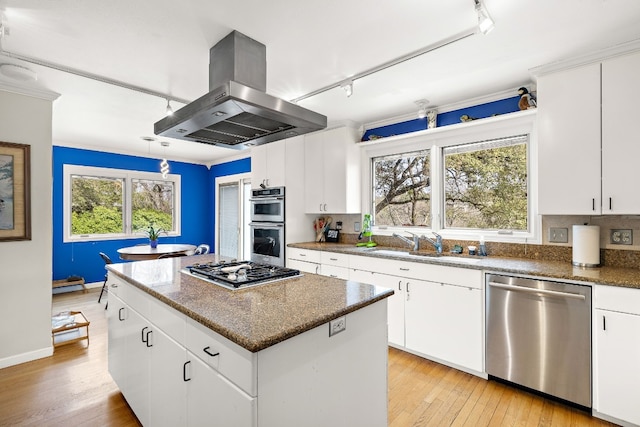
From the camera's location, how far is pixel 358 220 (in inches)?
160

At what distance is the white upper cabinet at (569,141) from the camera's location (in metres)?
2.20

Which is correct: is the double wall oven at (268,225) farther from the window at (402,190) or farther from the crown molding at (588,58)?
the crown molding at (588,58)

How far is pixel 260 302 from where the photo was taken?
4.79ft

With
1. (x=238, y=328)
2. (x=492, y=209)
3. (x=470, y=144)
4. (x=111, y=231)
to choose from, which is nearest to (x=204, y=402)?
(x=238, y=328)

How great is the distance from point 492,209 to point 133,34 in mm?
3241

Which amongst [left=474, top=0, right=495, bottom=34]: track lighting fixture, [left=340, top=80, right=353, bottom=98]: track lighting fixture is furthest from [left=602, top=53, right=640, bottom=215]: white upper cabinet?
[left=340, top=80, right=353, bottom=98]: track lighting fixture

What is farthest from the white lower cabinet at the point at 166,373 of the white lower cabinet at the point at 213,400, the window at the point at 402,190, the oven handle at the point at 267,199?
the window at the point at 402,190

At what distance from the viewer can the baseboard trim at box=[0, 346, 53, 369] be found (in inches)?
106

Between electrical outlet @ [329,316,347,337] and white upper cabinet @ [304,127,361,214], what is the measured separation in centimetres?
246

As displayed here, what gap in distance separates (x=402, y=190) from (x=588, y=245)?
5.93 ft

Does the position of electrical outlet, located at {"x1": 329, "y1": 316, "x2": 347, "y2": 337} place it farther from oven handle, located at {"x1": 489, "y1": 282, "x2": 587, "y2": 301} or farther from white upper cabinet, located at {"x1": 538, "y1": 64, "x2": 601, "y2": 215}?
white upper cabinet, located at {"x1": 538, "y1": 64, "x2": 601, "y2": 215}

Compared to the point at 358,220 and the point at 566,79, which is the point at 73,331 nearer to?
the point at 358,220

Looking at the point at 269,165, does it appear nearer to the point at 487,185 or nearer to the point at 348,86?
the point at 348,86

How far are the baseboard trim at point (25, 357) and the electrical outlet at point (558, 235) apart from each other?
4.59 meters
